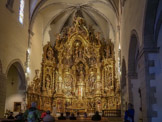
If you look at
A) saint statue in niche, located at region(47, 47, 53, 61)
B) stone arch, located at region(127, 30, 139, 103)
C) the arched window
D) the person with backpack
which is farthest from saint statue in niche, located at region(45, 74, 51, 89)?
the person with backpack

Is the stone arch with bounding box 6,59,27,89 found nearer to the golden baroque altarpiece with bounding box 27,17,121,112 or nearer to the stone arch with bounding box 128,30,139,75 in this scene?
the golden baroque altarpiece with bounding box 27,17,121,112

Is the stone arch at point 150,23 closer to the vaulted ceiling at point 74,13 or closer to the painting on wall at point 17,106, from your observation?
the vaulted ceiling at point 74,13

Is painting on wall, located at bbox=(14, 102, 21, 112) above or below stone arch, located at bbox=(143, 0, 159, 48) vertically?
below

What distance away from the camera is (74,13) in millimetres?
25297

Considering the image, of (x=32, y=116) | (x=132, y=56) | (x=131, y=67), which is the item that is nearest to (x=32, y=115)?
(x=32, y=116)

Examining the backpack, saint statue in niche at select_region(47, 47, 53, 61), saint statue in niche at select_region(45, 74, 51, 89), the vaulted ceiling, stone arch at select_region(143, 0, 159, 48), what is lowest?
the backpack

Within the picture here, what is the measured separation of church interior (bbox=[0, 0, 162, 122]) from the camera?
1728cm

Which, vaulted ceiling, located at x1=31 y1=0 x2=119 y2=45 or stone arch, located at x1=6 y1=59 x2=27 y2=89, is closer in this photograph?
stone arch, located at x1=6 y1=59 x2=27 y2=89

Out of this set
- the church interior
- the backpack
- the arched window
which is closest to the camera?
the backpack

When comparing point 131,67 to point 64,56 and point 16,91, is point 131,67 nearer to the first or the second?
point 16,91

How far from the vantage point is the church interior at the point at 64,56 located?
17281 mm

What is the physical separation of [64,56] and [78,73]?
Answer: 2.31 meters

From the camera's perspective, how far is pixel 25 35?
19.2m

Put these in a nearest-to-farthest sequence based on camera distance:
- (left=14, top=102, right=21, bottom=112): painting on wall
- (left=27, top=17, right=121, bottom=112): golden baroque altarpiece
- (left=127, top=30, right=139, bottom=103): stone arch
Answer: (left=127, top=30, right=139, bottom=103): stone arch → (left=14, top=102, right=21, bottom=112): painting on wall → (left=27, top=17, right=121, bottom=112): golden baroque altarpiece
